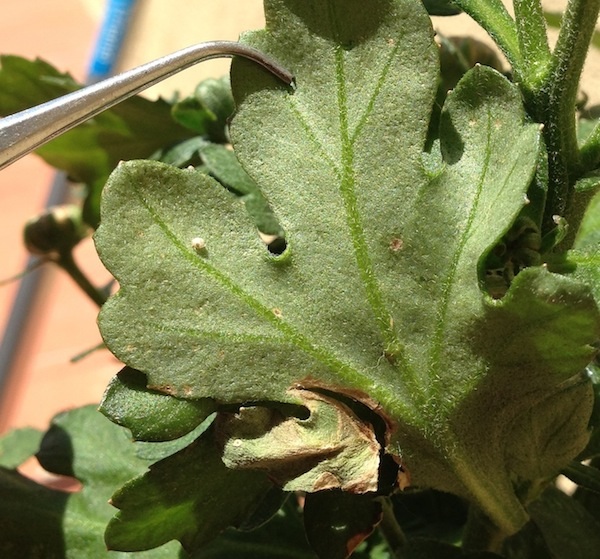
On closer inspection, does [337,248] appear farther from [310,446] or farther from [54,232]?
[54,232]

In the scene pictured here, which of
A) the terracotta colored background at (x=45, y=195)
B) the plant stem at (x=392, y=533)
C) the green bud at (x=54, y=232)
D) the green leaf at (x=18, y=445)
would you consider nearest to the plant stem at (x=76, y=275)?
the green bud at (x=54, y=232)

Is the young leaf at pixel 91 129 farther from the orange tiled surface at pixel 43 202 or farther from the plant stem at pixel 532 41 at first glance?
the orange tiled surface at pixel 43 202

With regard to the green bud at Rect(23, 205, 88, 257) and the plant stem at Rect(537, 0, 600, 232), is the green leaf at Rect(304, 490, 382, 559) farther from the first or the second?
the green bud at Rect(23, 205, 88, 257)

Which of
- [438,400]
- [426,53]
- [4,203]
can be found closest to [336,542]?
[438,400]

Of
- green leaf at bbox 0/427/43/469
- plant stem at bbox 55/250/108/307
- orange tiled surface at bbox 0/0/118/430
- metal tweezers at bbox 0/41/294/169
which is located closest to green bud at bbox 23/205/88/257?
plant stem at bbox 55/250/108/307

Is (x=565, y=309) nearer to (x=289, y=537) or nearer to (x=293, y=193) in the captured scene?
(x=293, y=193)

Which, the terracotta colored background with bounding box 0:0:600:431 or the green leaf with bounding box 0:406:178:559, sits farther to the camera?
the terracotta colored background with bounding box 0:0:600:431
